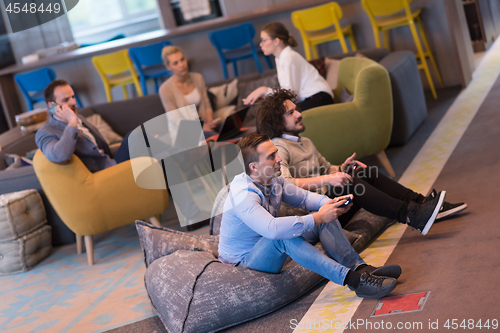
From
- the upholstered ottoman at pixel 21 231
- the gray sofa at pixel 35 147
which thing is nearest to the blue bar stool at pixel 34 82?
the gray sofa at pixel 35 147

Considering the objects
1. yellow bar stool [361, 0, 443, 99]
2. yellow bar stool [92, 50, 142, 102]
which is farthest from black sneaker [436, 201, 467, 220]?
yellow bar stool [92, 50, 142, 102]

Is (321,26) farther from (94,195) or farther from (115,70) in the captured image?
(94,195)

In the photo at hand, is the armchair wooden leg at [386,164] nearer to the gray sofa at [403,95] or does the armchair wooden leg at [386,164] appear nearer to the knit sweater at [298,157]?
the gray sofa at [403,95]

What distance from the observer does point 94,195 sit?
126 inches

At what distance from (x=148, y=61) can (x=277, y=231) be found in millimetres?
4451

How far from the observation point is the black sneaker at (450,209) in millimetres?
2539

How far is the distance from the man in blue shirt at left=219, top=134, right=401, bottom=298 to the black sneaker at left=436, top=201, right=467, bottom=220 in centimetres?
64

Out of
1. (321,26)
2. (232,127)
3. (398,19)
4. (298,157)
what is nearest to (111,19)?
(321,26)

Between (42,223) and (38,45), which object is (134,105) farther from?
(38,45)

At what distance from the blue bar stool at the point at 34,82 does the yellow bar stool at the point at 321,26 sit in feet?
10.0

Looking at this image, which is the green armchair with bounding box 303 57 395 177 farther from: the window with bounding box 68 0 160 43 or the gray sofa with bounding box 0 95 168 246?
the window with bounding box 68 0 160 43

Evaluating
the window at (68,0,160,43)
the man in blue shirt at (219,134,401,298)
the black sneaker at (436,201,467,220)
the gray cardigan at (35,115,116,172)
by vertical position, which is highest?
the window at (68,0,160,43)

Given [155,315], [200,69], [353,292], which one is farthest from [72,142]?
[200,69]

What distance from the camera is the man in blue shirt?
199 cm
